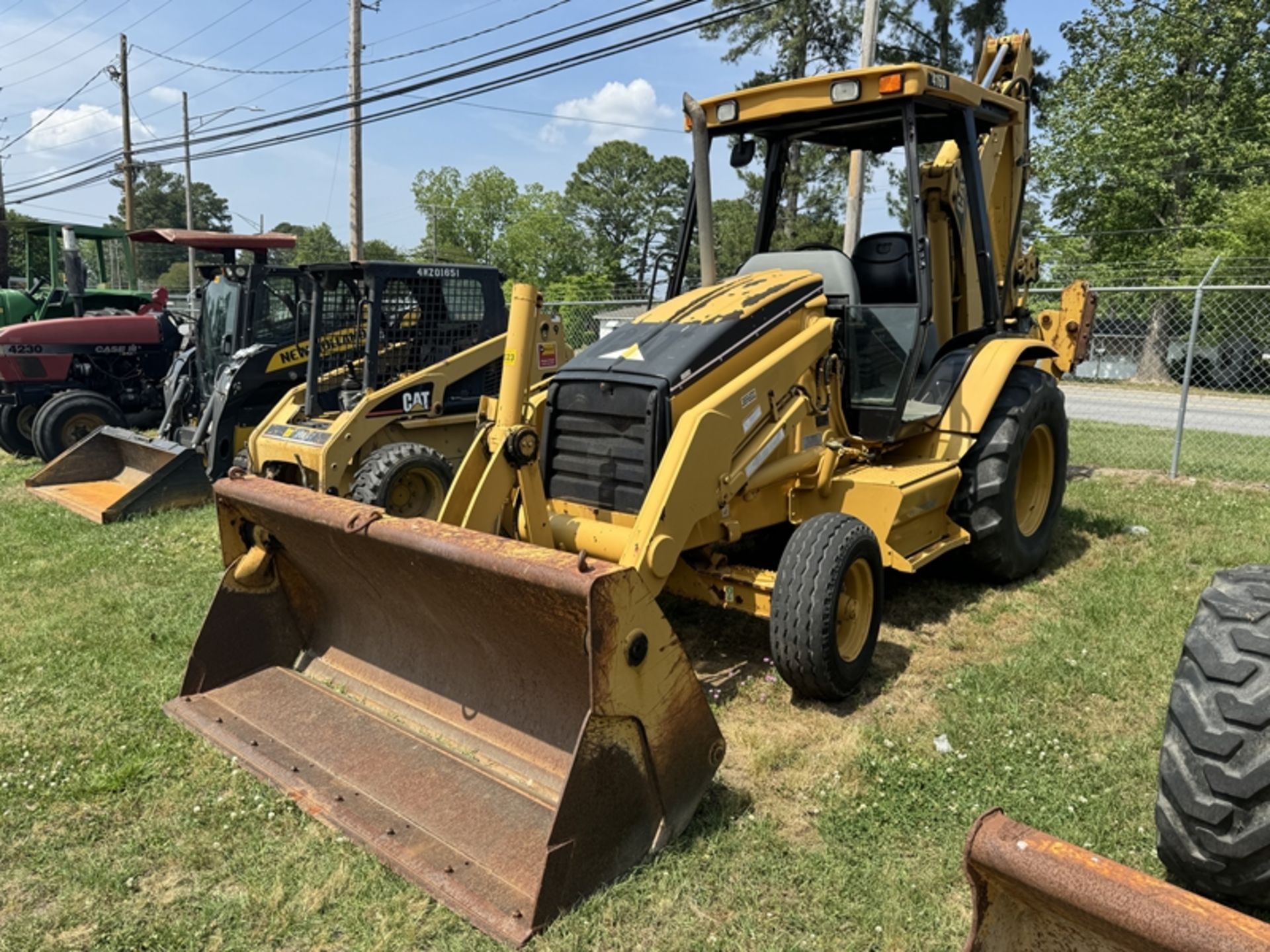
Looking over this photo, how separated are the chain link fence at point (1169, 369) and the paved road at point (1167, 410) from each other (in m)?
0.03

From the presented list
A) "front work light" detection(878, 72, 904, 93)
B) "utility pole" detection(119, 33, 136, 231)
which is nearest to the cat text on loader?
"front work light" detection(878, 72, 904, 93)

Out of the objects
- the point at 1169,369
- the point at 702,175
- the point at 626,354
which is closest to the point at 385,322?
the point at 702,175

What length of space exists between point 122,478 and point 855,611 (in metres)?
7.56

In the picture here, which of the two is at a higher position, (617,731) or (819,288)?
(819,288)

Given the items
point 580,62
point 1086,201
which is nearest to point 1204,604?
point 580,62

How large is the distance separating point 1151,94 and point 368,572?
28.5 meters

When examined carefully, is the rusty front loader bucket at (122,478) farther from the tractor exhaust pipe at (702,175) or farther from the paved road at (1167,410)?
the paved road at (1167,410)

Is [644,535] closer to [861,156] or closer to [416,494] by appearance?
[416,494]

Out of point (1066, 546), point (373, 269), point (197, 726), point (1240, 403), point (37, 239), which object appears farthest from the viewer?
point (1240, 403)

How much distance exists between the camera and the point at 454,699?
149 inches

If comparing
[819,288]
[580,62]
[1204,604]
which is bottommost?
[1204,604]

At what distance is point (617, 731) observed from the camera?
9.47 ft

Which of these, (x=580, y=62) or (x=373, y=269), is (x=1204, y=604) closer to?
(x=373, y=269)

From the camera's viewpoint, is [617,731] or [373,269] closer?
[617,731]
